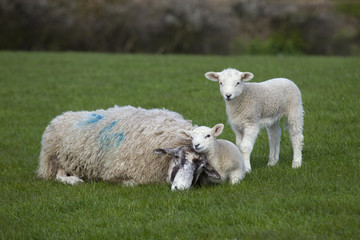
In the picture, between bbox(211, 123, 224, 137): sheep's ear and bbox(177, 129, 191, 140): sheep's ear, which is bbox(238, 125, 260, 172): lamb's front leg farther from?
bbox(177, 129, 191, 140): sheep's ear

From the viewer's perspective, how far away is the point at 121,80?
15898 millimetres

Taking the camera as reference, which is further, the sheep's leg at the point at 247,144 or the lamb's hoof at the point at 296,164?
the lamb's hoof at the point at 296,164

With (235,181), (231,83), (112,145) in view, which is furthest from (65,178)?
(231,83)

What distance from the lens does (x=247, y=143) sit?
6777mm

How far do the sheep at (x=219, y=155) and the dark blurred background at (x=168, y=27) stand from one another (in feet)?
84.4

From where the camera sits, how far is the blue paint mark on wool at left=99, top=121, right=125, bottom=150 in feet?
23.9

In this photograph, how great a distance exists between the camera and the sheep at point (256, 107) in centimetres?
680

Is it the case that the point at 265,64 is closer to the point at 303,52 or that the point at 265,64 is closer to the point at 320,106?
the point at 320,106

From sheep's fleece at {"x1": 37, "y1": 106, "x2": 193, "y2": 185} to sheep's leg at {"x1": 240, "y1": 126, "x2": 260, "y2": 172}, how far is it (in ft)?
2.43

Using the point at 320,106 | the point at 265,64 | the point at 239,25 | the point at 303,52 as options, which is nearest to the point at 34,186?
the point at 320,106

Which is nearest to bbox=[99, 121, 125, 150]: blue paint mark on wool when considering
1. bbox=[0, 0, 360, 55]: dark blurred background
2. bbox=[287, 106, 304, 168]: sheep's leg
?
bbox=[287, 106, 304, 168]: sheep's leg

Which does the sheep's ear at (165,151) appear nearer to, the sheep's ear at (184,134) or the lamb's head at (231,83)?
the sheep's ear at (184,134)

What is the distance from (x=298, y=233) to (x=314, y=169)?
2.23 m

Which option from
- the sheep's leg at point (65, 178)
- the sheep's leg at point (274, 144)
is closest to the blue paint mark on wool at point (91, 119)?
the sheep's leg at point (65, 178)
